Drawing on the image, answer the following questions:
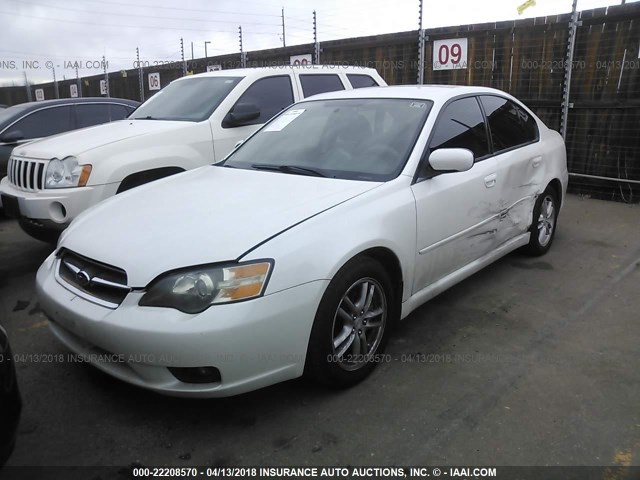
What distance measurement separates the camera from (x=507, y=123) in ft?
14.3

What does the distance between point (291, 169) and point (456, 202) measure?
1.12 meters

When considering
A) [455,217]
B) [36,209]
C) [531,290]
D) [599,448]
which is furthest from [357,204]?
[36,209]

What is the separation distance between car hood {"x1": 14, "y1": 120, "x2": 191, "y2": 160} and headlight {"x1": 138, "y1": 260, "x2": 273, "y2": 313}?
2.71 metres

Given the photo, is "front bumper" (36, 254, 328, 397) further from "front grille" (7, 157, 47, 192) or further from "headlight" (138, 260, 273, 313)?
"front grille" (7, 157, 47, 192)

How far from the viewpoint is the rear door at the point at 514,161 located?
4.04 metres

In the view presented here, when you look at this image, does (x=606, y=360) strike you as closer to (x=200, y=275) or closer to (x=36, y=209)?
(x=200, y=275)

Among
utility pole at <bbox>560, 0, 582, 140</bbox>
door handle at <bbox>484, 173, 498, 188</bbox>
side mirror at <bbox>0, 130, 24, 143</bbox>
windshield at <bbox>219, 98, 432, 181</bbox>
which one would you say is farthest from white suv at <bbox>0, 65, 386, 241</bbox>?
utility pole at <bbox>560, 0, 582, 140</bbox>

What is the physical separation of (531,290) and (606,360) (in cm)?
113

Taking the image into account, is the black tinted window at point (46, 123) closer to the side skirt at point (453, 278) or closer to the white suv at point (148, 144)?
the white suv at point (148, 144)

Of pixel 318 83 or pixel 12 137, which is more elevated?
pixel 318 83

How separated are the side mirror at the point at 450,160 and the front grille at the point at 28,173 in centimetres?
340

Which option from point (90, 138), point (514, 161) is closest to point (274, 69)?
point (90, 138)

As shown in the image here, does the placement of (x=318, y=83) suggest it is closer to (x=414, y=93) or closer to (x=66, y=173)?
(x=414, y=93)

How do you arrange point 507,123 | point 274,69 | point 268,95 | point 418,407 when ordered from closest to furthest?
point 418,407 → point 507,123 → point 268,95 → point 274,69
